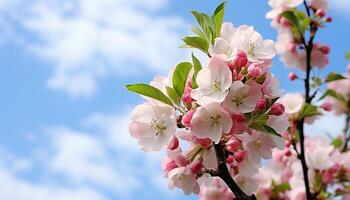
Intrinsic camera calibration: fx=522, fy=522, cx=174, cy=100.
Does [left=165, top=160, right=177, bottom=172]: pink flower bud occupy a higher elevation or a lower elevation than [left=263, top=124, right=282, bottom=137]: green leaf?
lower

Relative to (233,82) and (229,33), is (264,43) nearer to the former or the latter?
(229,33)

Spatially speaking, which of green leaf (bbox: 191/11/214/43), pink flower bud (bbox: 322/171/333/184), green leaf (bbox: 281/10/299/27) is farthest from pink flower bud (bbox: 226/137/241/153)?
green leaf (bbox: 281/10/299/27)

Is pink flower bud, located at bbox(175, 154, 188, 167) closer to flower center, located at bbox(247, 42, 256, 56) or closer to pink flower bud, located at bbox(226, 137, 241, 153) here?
pink flower bud, located at bbox(226, 137, 241, 153)

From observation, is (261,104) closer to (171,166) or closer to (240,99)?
(240,99)

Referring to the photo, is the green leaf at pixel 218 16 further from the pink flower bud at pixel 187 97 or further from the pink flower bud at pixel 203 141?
the pink flower bud at pixel 203 141

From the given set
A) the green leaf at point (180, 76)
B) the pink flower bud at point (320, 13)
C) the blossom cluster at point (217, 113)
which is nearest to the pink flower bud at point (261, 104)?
the blossom cluster at point (217, 113)

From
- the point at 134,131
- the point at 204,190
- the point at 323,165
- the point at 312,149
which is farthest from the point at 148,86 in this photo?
the point at 312,149

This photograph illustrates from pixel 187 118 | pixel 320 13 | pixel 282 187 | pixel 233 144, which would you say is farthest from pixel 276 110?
pixel 282 187
